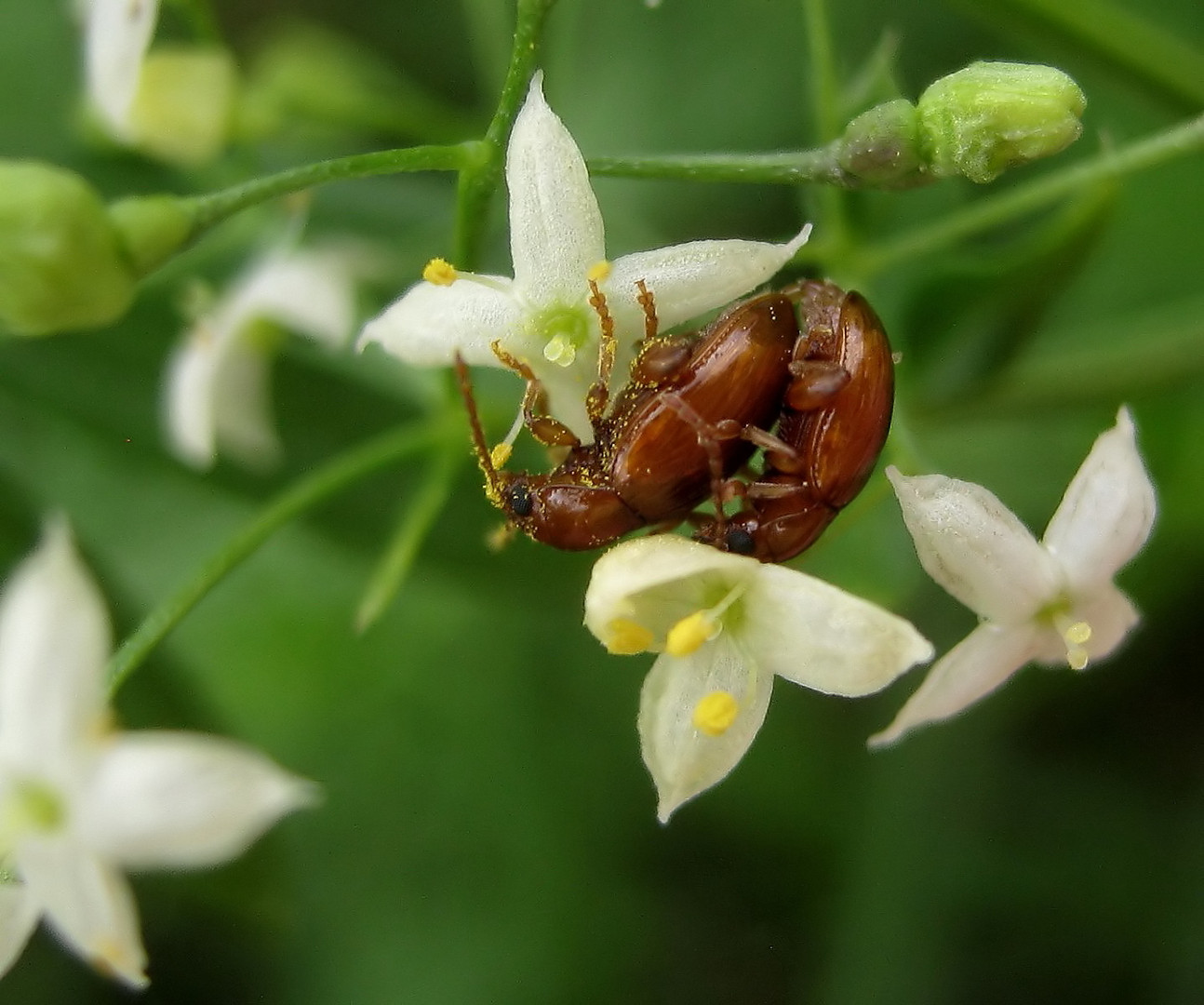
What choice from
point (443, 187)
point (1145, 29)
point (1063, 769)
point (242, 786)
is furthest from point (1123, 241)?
point (242, 786)

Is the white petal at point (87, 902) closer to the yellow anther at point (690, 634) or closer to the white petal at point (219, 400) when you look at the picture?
the yellow anther at point (690, 634)

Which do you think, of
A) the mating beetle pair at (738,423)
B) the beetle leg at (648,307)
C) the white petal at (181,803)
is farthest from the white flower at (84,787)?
the beetle leg at (648,307)

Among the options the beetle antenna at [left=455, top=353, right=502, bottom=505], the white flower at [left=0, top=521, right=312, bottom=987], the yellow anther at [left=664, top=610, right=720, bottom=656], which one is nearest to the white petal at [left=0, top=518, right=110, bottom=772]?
the white flower at [left=0, top=521, right=312, bottom=987]

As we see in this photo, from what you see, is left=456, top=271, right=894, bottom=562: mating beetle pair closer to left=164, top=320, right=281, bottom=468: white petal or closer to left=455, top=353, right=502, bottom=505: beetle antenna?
left=455, top=353, right=502, bottom=505: beetle antenna

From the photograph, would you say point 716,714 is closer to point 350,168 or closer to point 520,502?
point 520,502

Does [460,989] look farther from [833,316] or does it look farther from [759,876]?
[833,316]

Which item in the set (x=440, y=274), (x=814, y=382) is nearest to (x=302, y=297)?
(x=440, y=274)

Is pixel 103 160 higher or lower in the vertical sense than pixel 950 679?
higher
